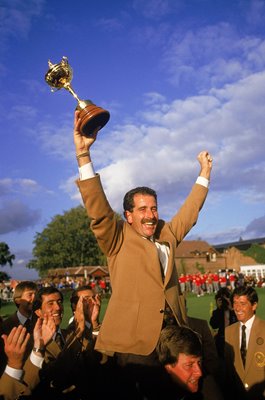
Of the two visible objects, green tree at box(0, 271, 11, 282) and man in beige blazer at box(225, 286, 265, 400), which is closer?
→ man in beige blazer at box(225, 286, 265, 400)

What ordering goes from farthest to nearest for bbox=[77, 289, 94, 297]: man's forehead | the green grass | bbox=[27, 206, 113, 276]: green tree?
bbox=[27, 206, 113, 276]: green tree
the green grass
bbox=[77, 289, 94, 297]: man's forehead

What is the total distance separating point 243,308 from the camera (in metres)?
5.03

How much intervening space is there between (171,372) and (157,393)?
0.23 m

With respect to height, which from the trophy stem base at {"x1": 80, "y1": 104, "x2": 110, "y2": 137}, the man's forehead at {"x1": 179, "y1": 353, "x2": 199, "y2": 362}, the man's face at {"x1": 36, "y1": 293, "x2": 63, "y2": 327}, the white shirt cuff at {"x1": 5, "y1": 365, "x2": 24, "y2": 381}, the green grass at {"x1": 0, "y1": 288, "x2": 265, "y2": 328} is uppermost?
the trophy stem base at {"x1": 80, "y1": 104, "x2": 110, "y2": 137}

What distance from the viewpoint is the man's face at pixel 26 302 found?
599 centimetres

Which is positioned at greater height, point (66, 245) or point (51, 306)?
point (66, 245)

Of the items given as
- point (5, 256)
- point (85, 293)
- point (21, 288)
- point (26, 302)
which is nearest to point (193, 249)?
point (5, 256)

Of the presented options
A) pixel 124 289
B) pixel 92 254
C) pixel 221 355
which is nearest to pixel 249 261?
pixel 92 254

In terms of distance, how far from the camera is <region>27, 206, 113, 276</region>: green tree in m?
68.7

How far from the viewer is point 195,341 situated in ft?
9.50

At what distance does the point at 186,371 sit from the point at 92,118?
203 centimetres

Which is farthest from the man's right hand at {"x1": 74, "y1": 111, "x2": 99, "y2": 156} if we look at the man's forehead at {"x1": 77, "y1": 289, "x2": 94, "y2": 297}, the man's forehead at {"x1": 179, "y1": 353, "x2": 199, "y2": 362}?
the man's forehead at {"x1": 77, "y1": 289, "x2": 94, "y2": 297}

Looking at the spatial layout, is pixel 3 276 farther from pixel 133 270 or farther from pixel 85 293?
pixel 133 270

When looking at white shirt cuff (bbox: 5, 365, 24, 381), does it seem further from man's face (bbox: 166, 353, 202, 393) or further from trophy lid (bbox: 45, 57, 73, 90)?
trophy lid (bbox: 45, 57, 73, 90)
